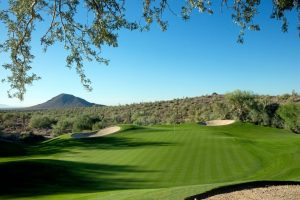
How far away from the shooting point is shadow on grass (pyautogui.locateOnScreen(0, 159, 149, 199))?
1637cm

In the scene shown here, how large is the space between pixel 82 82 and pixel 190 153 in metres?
13.6

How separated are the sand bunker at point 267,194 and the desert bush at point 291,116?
32.7 metres

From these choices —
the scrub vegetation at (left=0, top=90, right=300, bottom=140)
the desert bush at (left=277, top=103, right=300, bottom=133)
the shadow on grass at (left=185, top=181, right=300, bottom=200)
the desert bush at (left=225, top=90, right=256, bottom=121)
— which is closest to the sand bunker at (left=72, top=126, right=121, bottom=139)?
the scrub vegetation at (left=0, top=90, right=300, bottom=140)

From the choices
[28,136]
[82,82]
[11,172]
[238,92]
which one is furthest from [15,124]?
[82,82]

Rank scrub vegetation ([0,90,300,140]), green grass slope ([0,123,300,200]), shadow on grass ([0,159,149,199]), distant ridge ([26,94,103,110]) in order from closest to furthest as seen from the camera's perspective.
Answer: green grass slope ([0,123,300,200]) → shadow on grass ([0,159,149,199]) → scrub vegetation ([0,90,300,140]) → distant ridge ([26,94,103,110])

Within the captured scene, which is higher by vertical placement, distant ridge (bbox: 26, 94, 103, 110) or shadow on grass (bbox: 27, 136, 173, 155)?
distant ridge (bbox: 26, 94, 103, 110)

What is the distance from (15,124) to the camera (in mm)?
67812

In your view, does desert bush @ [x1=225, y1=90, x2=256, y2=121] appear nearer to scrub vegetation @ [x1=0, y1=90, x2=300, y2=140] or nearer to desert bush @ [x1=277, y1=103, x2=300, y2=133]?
scrub vegetation @ [x1=0, y1=90, x2=300, y2=140]

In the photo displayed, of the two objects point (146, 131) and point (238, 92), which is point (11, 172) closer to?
point (146, 131)

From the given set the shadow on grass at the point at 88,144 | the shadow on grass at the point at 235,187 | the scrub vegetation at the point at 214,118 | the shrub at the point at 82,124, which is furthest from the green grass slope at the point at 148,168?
the shrub at the point at 82,124

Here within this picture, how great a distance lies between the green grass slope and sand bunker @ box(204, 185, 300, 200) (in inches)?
30.2

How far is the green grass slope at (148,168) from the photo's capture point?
15397 millimetres

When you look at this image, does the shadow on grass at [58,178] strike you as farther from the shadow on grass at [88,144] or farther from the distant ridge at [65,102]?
the distant ridge at [65,102]

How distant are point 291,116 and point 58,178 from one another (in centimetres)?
3229
